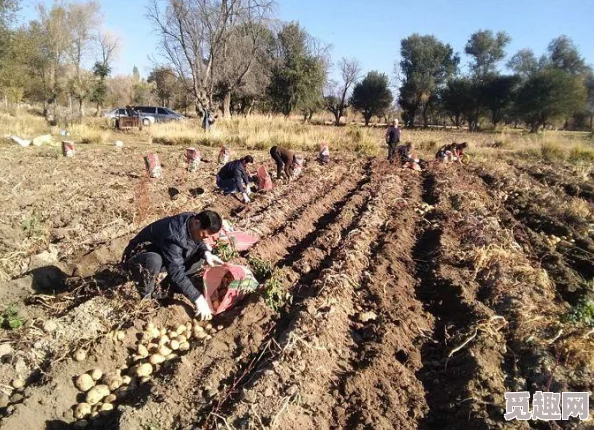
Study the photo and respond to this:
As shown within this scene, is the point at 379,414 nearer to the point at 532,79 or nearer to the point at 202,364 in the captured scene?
the point at 202,364

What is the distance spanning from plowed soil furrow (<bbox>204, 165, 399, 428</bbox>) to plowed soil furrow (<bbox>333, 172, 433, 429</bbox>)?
12cm

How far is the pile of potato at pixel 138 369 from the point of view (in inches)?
123

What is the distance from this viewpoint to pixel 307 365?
11.4ft

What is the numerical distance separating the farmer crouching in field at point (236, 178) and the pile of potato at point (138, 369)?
13.9 feet

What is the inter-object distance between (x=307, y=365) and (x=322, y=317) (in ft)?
2.05

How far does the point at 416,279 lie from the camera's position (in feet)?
17.6

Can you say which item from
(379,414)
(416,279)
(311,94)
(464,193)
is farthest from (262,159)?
(311,94)

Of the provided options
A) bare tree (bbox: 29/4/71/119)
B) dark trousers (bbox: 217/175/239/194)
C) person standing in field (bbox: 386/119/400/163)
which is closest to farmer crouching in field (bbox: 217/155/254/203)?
dark trousers (bbox: 217/175/239/194)

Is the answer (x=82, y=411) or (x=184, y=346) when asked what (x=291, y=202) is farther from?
(x=82, y=411)

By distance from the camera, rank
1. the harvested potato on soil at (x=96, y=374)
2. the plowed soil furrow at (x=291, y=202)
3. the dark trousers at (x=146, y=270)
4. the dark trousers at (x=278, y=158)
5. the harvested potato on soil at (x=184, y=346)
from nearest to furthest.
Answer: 1. the harvested potato on soil at (x=96, y=374)
2. the harvested potato on soil at (x=184, y=346)
3. the dark trousers at (x=146, y=270)
4. the plowed soil furrow at (x=291, y=202)
5. the dark trousers at (x=278, y=158)

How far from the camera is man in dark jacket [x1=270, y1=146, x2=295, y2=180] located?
9922mm

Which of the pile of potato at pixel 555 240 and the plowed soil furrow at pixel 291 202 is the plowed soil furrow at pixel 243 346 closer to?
the plowed soil furrow at pixel 291 202

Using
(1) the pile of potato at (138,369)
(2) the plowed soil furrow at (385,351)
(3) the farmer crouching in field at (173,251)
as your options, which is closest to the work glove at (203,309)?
(3) the farmer crouching in field at (173,251)

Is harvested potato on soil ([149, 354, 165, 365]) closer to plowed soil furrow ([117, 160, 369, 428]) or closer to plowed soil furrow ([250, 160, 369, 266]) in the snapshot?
plowed soil furrow ([117, 160, 369, 428])
